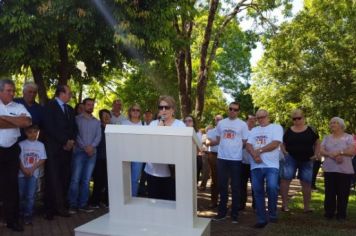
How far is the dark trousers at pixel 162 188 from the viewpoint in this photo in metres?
5.24

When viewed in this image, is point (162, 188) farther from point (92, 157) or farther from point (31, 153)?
point (92, 157)

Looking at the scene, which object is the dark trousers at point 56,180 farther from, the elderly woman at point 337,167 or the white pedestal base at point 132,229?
the elderly woman at point 337,167

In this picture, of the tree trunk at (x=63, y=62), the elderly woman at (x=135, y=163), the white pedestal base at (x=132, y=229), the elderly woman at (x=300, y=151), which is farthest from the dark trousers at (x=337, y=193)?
the tree trunk at (x=63, y=62)

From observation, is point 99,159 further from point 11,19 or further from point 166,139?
point 166,139

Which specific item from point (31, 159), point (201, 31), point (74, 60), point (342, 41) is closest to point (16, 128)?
point (31, 159)

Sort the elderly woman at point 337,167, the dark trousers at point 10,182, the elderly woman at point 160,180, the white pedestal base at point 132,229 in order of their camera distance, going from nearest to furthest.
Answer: the white pedestal base at point 132,229
the elderly woman at point 160,180
the dark trousers at point 10,182
the elderly woman at point 337,167

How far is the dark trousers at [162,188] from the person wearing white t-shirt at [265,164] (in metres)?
2.00

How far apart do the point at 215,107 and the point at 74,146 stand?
35375mm

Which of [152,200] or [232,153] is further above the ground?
[232,153]

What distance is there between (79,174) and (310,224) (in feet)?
12.7

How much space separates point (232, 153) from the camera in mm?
7020

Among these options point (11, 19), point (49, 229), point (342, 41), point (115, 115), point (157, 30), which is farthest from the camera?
point (342, 41)

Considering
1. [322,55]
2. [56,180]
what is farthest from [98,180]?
[322,55]

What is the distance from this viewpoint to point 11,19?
721 centimetres
